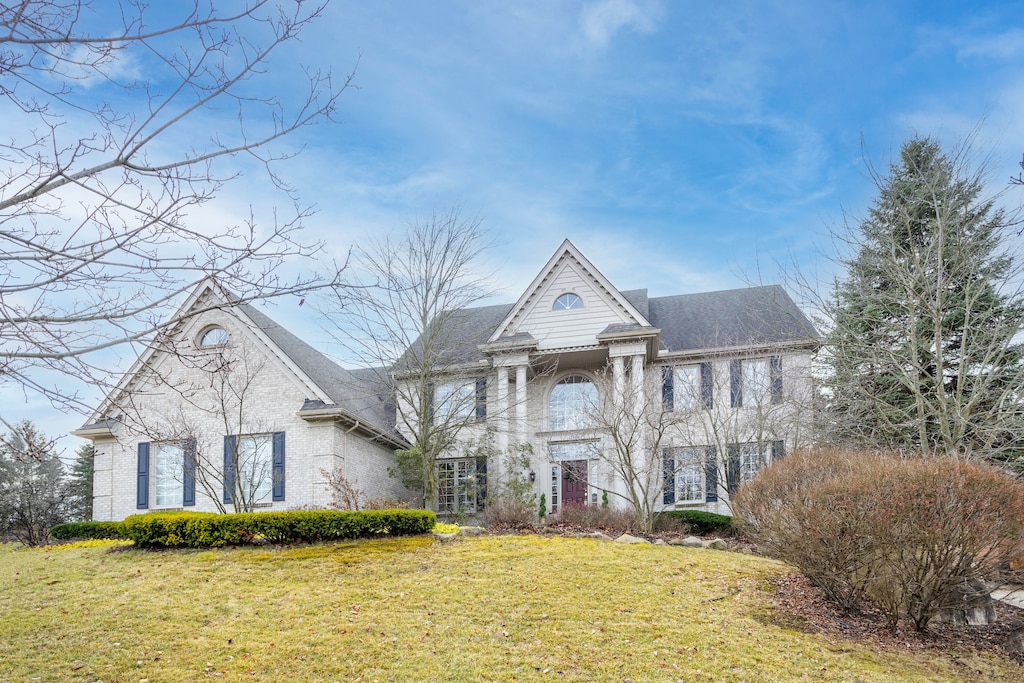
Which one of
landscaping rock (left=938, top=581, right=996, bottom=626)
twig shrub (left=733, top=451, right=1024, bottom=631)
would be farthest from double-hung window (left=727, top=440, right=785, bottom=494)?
twig shrub (left=733, top=451, right=1024, bottom=631)

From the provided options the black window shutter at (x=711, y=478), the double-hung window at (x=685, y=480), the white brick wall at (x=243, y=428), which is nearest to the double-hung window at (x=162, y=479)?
the white brick wall at (x=243, y=428)

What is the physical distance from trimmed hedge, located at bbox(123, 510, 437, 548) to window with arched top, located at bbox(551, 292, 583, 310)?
9924 millimetres

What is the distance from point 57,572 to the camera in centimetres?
1362

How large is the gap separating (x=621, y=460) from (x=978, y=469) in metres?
9.89

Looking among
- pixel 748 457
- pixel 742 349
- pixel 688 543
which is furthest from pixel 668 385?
pixel 688 543

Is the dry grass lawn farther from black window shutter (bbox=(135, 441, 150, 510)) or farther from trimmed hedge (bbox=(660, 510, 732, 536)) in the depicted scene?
black window shutter (bbox=(135, 441, 150, 510))

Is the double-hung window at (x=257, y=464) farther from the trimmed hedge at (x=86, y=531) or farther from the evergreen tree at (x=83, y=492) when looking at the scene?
the evergreen tree at (x=83, y=492)

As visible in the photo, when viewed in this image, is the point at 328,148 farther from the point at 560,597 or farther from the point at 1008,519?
the point at 1008,519

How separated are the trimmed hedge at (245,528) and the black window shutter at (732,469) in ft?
33.4

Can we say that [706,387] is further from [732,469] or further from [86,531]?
[86,531]

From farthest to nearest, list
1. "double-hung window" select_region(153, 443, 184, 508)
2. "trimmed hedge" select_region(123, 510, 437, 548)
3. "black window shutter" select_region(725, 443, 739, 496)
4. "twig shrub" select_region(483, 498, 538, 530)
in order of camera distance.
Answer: "black window shutter" select_region(725, 443, 739, 496) → "double-hung window" select_region(153, 443, 184, 508) → "twig shrub" select_region(483, 498, 538, 530) → "trimmed hedge" select_region(123, 510, 437, 548)

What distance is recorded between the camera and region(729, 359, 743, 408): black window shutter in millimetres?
22094

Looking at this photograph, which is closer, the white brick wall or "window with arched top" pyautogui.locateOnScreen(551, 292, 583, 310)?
the white brick wall

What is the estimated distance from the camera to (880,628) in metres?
10.9
